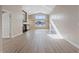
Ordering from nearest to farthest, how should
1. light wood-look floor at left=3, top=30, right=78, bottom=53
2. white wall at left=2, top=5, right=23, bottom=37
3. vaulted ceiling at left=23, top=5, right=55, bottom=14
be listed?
1. light wood-look floor at left=3, top=30, right=78, bottom=53
2. vaulted ceiling at left=23, top=5, right=55, bottom=14
3. white wall at left=2, top=5, right=23, bottom=37

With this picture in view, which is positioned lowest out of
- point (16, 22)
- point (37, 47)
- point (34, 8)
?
point (37, 47)

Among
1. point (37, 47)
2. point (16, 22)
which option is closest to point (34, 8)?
point (16, 22)

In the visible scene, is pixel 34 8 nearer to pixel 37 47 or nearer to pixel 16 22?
pixel 16 22

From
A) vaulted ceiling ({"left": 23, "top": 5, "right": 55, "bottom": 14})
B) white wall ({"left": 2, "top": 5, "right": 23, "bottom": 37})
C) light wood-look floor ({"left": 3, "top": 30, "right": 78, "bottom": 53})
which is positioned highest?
vaulted ceiling ({"left": 23, "top": 5, "right": 55, "bottom": 14})

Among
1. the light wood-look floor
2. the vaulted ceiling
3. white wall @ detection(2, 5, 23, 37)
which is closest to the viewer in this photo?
the light wood-look floor

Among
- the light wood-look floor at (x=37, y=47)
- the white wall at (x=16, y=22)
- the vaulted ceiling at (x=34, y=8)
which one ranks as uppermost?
the vaulted ceiling at (x=34, y=8)

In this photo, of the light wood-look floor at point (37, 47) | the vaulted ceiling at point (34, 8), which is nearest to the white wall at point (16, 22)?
the light wood-look floor at point (37, 47)

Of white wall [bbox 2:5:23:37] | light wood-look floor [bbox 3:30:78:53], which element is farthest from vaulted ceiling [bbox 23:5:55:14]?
light wood-look floor [bbox 3:30:78:53]

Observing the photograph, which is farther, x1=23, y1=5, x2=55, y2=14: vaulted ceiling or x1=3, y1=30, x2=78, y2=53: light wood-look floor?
x1=23, y1=5, x2=55, y2=14: vaulted ceiling

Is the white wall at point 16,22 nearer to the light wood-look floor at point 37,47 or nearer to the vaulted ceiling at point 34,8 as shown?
the light wood-look floor at point 37,47

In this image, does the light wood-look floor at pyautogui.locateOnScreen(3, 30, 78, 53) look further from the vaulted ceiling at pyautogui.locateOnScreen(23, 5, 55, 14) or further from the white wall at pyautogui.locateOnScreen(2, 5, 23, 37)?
the vaulted ceiling at pyautogui.locateOnScreen(23, 5, 55, 14)

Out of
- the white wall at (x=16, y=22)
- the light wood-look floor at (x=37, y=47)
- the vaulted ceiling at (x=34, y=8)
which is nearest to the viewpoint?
the light wood-look floor at (x=37, y=47)

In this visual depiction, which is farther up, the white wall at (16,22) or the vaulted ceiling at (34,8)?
the vaulted ceiling at (34,8)
